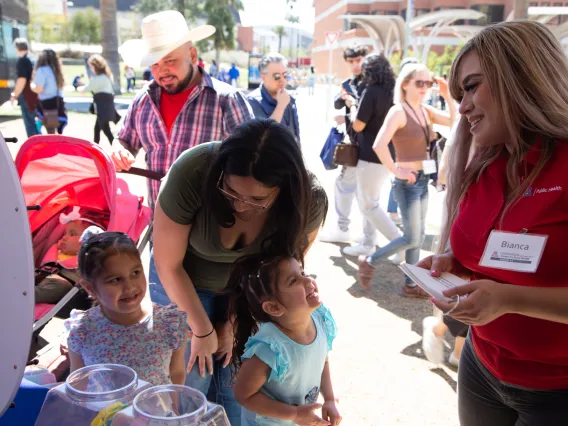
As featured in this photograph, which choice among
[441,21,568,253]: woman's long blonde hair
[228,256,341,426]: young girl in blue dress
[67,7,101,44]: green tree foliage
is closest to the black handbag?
[228,256,341,426]: young girl in blue dress

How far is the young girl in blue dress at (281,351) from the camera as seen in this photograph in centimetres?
183

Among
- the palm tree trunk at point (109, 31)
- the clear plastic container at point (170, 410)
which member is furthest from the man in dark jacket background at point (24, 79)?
the palm tree trunk at point (109, 31)

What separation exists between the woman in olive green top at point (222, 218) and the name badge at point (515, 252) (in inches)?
22.7

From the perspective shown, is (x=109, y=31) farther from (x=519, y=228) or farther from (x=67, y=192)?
(x=519, y=228)

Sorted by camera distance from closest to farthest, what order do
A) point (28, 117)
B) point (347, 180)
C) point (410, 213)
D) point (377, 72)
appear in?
point (410, 213) → point (377, 72) → point (347, 180) → point (28, 117)

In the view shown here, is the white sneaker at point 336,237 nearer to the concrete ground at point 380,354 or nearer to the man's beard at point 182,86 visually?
the concrete ground at point 380,354

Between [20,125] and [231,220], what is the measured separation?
14.0 metres

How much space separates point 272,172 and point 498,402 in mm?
945

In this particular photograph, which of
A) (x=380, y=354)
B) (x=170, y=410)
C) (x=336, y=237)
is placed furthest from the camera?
(x=336, y=237)

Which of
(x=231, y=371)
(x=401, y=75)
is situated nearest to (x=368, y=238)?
(x=401, y=75)

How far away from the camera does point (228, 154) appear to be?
1.70 metres

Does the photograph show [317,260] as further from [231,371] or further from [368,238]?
[231,371]

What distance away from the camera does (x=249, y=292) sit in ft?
6.52

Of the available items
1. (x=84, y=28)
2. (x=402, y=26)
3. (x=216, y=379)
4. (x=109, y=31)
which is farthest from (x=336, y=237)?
(x=84, y=28)
